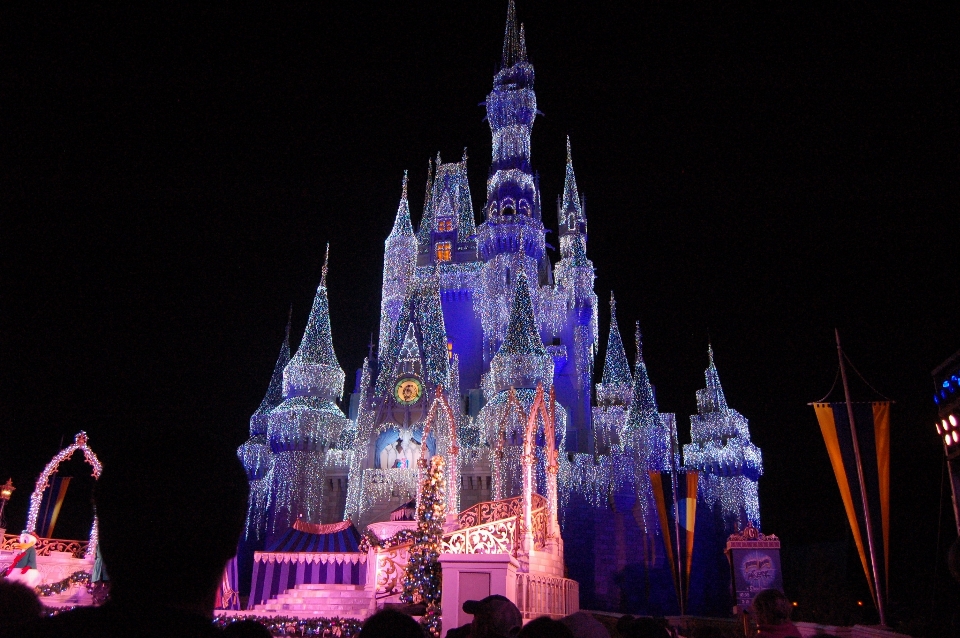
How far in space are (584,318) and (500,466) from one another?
14027mm

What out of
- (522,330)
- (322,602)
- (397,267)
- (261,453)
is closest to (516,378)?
(522,330)

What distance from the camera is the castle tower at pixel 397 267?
131 ft

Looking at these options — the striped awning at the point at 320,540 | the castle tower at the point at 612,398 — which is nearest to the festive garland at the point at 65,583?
the striped awning at the point at 320,540

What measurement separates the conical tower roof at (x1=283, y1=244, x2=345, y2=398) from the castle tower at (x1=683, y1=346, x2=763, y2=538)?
1899 centimetres

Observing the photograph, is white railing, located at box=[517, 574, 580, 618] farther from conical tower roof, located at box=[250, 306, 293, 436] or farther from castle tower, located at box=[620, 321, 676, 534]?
conical tower roof, located at box=[250, 306, 293, 436]

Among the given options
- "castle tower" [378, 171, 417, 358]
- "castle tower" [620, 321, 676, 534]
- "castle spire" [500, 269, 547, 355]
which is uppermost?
"castle tower" [378, 171, 417, 358]

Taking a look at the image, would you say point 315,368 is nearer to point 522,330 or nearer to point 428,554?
point 522,330

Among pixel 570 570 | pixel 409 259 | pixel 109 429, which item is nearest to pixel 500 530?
pixel 570 570

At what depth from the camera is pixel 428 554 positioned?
14055mm

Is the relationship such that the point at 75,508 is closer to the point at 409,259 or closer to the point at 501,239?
the point at 409,259

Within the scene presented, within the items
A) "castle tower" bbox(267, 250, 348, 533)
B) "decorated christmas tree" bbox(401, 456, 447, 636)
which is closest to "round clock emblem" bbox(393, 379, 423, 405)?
"castle tower" bbox(267, 250, 348, 533)

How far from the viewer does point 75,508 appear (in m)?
31.1

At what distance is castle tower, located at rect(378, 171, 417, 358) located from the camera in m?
39.8

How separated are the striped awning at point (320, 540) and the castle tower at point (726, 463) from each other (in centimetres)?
1738
